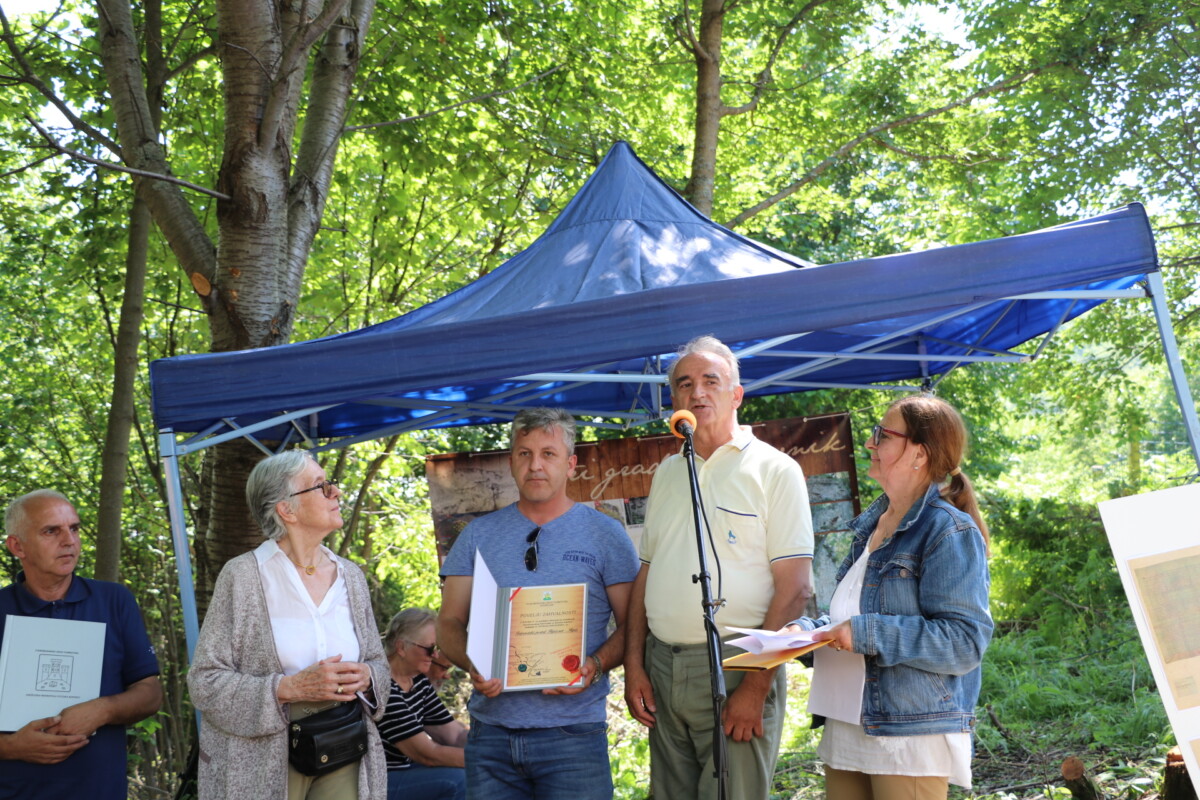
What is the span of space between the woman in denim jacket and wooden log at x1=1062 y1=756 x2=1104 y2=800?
7.40 ft

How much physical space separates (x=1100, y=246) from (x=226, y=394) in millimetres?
2794

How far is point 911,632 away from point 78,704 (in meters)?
2.53

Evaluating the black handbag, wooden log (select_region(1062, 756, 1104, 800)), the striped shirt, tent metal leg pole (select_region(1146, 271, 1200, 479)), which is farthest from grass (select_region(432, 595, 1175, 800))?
the black handbag

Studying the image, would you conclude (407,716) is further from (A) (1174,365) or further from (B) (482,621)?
(A) (1174,365)

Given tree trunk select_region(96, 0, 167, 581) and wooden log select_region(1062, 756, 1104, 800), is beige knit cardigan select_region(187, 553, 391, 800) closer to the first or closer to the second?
wooden log select_region(1062, 756, 1104, 800)

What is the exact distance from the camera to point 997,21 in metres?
8.55

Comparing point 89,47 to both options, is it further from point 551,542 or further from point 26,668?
point 551,542

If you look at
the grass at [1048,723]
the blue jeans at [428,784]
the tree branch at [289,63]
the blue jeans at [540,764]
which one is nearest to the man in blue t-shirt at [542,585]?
the blue jeans at [540,764]

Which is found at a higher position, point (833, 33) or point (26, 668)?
point (833, 33)

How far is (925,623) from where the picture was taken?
231cm

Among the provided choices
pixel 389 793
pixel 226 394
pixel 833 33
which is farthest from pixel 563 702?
pixel 833 33

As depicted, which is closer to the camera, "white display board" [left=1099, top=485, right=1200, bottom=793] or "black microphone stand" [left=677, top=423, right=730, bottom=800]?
"white display board" [left=1099, top=485, right=1200, bottom=793]

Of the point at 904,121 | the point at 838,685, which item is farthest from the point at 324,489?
the point at 904,121

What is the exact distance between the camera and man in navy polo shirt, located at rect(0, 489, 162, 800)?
306cm
